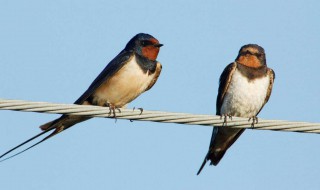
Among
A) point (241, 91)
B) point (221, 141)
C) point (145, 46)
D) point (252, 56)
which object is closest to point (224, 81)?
point (241, 91)

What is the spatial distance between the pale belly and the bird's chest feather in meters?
0.74

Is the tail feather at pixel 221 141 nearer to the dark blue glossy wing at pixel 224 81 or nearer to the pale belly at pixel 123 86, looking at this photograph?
the dark blue glossy wing at pixel 224 81

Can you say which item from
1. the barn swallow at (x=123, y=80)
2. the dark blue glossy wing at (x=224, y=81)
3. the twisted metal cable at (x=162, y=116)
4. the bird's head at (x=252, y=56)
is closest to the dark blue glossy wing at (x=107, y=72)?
the barn swallow at (x=123, y=80)

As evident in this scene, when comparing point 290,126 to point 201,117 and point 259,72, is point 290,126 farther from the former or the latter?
point 259,72

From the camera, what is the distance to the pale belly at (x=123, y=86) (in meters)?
6.06

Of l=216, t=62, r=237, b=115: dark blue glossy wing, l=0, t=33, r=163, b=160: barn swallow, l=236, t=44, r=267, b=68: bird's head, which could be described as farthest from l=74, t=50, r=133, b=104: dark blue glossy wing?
l=236, t=44, r=267, b=68: bird's head

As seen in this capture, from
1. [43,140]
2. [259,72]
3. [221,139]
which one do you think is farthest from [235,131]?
[43,140]

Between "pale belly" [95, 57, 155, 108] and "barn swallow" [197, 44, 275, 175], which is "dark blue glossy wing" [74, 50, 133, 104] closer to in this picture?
"pale belly" [95, 57, 155, 108]

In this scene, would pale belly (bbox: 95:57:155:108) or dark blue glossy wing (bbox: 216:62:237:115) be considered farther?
dark blue glossy wing (bbox: 216:62:237:115)

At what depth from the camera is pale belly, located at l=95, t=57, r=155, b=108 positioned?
6.06 metres

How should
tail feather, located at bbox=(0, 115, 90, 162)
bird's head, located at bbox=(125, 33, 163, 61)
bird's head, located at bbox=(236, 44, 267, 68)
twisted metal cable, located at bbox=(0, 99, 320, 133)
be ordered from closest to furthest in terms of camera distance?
twisted metal cable, located at bbox=(0, 99, 320, 133) → tail feather, located at bbox=(0, 115, 90, 162) → bird's head, located at bbox=(125, 33, 163, 61) → bird's head, located at bbox=(236, 44, 267, 68)

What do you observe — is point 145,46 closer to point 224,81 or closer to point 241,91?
point 224,81

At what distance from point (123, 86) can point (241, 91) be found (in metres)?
1.00

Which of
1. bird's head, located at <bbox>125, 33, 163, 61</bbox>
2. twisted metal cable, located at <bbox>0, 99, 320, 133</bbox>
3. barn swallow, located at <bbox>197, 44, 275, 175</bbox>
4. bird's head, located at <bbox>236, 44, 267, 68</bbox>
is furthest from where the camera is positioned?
bird's head, located at <bbox>236, 44, 267, 68</bbox>
